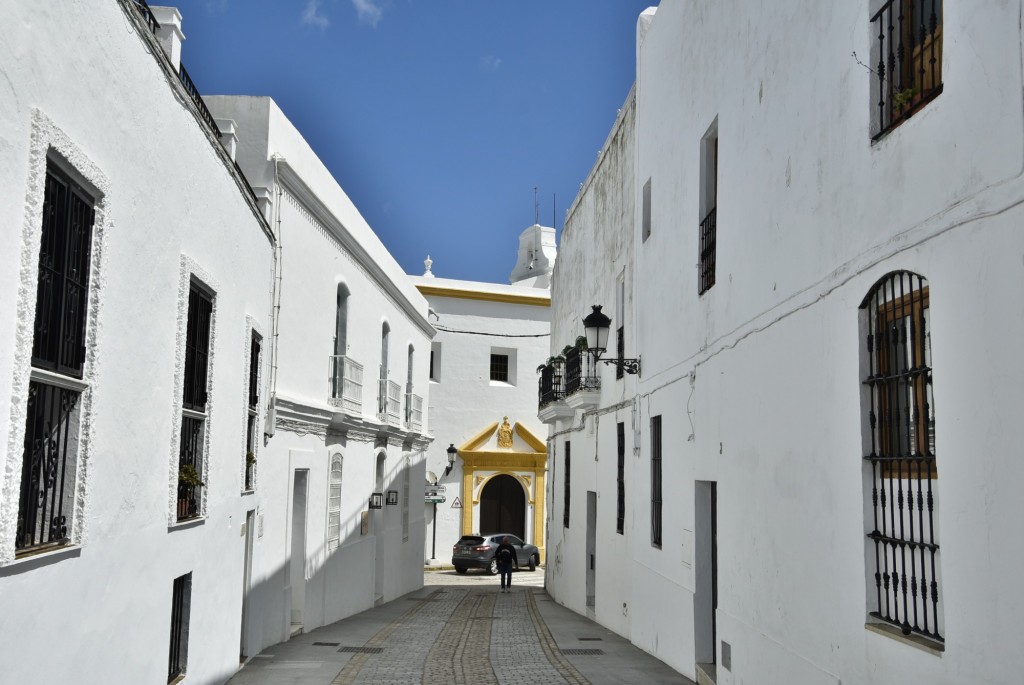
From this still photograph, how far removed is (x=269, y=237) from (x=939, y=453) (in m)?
8.15

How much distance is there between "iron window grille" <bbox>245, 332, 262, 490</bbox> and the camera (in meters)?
10.7

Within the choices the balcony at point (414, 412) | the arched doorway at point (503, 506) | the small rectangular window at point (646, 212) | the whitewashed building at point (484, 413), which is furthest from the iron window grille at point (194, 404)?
the arched doorway at point (503, 506)

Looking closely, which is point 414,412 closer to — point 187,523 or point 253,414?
point 253,414

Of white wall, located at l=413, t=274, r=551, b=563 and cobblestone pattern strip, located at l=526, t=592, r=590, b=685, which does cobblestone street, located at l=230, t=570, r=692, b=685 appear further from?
white wall, located at l=413, t=274, r=551, b=563

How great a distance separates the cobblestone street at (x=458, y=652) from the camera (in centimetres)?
1008

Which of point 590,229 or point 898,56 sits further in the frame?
point 590,229

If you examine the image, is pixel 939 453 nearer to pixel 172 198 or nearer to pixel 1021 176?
pixel 1021 176

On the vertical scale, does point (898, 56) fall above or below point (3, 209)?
above

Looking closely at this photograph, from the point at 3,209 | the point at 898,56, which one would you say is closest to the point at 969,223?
the point at 898,56

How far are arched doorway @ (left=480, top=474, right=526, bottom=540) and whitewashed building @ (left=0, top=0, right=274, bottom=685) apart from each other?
20.2 m

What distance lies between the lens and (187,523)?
7656 millimetres

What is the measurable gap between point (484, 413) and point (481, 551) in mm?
4289

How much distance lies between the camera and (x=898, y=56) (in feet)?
19.8

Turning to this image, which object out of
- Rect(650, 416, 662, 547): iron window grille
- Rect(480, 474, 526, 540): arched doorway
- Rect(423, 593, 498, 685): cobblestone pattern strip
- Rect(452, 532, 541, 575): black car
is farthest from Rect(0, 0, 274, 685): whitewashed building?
Rect(480, 474, 526, 540): arched doorway
